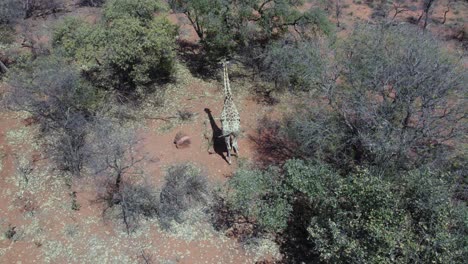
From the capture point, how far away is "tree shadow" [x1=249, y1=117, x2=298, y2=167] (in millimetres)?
22650

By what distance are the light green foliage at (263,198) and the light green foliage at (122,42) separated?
10763mm

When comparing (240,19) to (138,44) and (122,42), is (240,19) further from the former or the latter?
(122,42)

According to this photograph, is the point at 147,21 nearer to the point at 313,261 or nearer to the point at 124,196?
the point at 124,196

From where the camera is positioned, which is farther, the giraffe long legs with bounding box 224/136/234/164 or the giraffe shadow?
the giraffe shadow

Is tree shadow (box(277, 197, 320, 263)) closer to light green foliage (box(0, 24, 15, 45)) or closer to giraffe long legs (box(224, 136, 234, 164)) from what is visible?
giraffe long legs (box(224, 136, 234, 164))

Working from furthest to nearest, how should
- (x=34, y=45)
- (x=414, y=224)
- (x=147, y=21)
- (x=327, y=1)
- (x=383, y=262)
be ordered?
(x=327, y=1), (x=34, y=45), (x=147, y=21), (x=414, y=224), (x=383, y=262)

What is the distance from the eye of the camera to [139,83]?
89.2ft

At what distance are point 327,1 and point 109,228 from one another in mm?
32858

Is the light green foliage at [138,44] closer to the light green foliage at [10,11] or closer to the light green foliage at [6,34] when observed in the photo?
the light green foliage at [6,34]

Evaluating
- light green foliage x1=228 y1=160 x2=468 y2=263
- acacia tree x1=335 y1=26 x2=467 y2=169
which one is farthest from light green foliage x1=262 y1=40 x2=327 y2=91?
light green foliage x1=228 y1=160 x2=468 y2=263

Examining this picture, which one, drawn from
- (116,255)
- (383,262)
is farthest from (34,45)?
(383,262)

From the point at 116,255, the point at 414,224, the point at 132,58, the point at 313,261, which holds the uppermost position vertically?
the point at 414,224

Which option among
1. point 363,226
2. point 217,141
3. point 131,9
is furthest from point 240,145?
point 131,9

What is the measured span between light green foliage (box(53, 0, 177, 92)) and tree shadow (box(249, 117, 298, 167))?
7.90m
